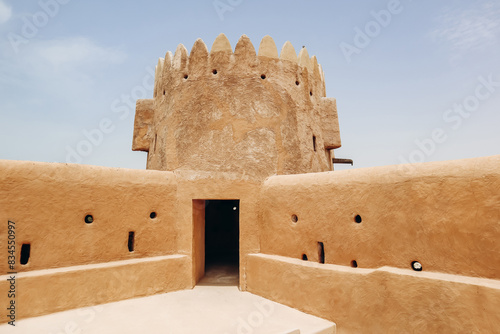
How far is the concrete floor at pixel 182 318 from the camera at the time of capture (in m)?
5.04

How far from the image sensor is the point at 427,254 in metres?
4.61

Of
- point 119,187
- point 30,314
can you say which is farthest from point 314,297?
point 30,314

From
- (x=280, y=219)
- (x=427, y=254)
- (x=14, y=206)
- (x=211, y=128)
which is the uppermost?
(x=211, y=128)

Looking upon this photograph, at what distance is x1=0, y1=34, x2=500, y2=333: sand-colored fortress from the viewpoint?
4348 millimetres

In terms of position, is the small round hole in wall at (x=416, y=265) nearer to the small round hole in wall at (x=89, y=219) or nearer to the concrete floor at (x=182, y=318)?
the concrete floor at (x=182, y=318)

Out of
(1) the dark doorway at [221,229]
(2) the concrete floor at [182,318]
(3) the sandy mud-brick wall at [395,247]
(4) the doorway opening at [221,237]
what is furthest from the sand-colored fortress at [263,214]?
(1) the dark doorway at [221,229]

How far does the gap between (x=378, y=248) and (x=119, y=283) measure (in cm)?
554

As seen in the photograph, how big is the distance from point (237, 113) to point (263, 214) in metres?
2.98

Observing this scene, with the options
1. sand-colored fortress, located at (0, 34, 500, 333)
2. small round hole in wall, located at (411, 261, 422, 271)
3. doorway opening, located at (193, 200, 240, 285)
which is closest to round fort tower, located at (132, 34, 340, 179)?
sand-colored fortress, located at (0, 34, 500, 333)

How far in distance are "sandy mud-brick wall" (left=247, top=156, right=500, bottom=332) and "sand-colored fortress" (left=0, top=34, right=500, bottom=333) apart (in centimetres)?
2

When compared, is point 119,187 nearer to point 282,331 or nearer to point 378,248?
point 282,331

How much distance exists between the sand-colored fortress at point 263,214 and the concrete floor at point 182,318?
0.28 metres

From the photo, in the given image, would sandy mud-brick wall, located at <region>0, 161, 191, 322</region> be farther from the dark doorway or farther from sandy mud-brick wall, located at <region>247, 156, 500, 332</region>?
the dark doorway

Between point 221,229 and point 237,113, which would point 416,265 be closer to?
point 237,113
